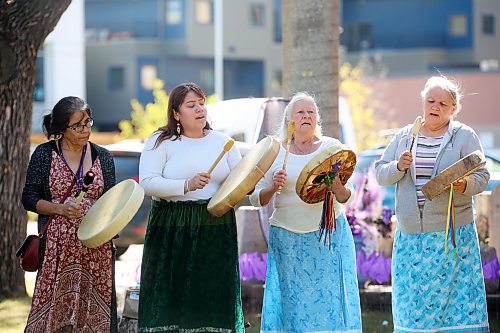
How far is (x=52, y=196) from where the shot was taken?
Answer: 5.46m

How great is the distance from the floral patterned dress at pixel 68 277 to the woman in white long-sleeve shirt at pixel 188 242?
26 centimetres

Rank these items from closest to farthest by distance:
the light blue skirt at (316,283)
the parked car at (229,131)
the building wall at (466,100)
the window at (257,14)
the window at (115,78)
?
the light blue skirt at (316,283) < the parked car at (229,131) < the building wall at (466,100) < the window at (115,78) < the window at (257,14)

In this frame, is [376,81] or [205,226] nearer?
[205,226]

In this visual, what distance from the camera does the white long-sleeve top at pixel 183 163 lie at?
17.8 feet

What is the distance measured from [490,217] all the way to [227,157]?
9.84 ft

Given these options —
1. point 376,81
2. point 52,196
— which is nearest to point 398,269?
point 52,196

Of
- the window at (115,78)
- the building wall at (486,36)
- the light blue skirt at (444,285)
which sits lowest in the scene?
the light blue skirt at (444,285)

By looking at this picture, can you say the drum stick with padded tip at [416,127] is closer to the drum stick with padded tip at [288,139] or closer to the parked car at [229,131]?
the drum stick with padded tip at [288,139]

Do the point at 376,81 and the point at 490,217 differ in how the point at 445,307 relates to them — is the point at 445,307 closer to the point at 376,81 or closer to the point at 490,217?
the point at 490,217

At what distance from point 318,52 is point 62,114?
111 inches

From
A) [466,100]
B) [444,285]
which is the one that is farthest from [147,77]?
[444,285]

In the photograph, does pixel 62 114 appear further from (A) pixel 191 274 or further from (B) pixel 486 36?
(B) pixel 486 36

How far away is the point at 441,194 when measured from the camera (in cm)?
563

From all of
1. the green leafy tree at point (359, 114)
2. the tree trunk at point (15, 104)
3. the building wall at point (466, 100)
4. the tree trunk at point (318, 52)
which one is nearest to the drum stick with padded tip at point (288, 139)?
the tree trunk at point (318, 52)
